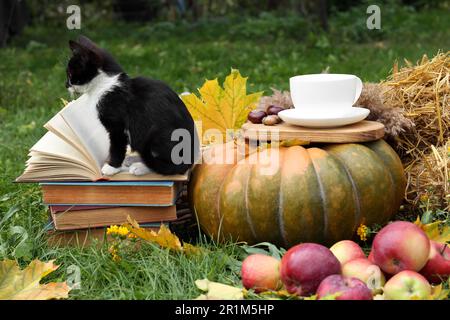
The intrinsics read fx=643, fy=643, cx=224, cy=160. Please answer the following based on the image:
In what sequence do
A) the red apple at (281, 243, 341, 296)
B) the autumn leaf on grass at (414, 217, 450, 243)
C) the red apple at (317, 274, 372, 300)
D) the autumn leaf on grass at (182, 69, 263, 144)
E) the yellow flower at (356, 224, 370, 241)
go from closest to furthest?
1. the red apple at (317, 274, 372, 300)
2. the red apple at (281, 243, 341, 296)
3. the autumn leaf on grass at (414, 217, 450, 243)
4. the yellow flower at (356, 224, 370, 241)
5. the autumn leaf on grass at (182, 69, 263, 144)

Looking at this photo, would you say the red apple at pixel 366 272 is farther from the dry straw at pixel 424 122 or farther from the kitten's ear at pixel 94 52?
the kitten's ear at pixel 94 52

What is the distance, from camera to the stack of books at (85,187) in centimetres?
240

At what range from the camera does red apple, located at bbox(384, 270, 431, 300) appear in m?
1.89

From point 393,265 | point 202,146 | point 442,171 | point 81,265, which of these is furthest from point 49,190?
point 442,171

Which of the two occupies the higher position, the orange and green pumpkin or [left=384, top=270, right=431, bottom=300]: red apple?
the orange and green pumpkin

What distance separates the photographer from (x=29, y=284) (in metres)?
2.11

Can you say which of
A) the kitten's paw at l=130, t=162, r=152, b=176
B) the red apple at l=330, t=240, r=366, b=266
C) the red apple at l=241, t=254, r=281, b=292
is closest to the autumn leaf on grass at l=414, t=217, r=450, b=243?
the red apple at l=330, t=240, r=366, b=266

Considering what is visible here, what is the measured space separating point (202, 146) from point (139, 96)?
475mm

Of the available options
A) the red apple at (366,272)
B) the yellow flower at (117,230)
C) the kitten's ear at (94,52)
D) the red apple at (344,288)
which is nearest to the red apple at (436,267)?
the red apple at (366,272)

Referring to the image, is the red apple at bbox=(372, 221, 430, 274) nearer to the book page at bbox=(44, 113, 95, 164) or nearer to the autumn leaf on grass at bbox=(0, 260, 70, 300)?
the autumn leaf on grass at bbox=(0, 260, 70, 300)

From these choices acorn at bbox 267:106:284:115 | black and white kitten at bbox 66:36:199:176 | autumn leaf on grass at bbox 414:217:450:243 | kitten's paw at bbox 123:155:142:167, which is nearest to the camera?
autumn leaf on grass at bbox 414:217:450:243

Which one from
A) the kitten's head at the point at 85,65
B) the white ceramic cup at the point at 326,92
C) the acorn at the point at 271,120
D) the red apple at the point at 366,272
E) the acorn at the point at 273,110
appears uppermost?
the kitten's head at the point at 85,65

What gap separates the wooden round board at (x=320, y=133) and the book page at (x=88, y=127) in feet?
1.86

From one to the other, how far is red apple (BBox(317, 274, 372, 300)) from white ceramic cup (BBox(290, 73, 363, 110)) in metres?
0.79
